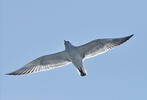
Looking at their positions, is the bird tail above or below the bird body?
below

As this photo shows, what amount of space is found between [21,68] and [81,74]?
12.6 feet

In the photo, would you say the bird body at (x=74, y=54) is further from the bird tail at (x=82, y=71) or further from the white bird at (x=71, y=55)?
the bird tail at (x=82, y=71)

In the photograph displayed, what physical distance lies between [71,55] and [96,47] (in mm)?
1573

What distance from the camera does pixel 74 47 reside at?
23.2m

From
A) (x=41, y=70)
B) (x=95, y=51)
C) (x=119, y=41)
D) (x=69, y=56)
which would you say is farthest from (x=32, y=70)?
(x=119, y=41)

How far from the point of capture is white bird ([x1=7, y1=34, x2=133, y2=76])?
2297cm

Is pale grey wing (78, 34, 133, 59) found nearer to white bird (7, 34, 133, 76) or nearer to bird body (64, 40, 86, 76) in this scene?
white bird (7, 34, 133, 76)

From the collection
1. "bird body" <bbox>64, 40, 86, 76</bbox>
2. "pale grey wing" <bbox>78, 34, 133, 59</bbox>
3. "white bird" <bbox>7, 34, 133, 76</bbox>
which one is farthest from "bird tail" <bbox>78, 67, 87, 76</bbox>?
"pale grey wing" <bbox>78, 34, 133, 59</bbox>

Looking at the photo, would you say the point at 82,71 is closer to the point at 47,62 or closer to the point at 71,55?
the point at 71,55

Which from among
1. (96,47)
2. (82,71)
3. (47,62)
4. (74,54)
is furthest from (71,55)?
(47,62)

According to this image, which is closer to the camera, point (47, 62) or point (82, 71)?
point (82, 71)

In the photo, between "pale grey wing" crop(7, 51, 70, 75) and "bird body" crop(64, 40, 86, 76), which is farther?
"pale grey wing" crop(7, 51, 70, 75)

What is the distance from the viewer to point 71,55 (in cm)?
2297

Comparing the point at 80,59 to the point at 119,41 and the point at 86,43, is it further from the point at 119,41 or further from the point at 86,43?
the point at 119,41
